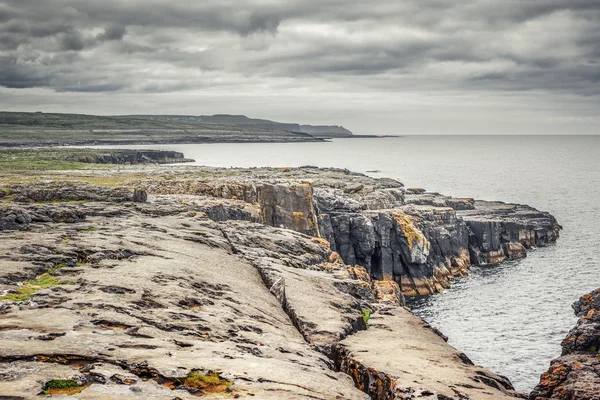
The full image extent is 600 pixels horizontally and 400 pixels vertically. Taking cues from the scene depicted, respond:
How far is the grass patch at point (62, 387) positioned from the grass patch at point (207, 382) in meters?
3.54

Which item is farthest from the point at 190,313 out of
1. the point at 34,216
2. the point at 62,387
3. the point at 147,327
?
the point at 34,216

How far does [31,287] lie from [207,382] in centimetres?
1201

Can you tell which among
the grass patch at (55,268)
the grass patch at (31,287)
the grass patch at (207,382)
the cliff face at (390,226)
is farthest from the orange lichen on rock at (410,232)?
the grass patch at (207,382)

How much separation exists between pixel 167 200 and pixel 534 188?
164m

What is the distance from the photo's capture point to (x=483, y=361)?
52.5m

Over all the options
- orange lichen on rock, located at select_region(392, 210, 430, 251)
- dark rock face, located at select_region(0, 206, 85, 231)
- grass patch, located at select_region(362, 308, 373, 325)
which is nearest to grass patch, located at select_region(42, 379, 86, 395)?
dark rock face, located at select_region(0, 206, 85, 231)

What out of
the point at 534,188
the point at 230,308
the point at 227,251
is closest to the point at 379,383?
the point at 230,308

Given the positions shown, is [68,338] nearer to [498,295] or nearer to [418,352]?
[418,352]

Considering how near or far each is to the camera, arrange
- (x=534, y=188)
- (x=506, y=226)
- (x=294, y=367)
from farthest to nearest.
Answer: (x=534, y=188) < (x=506, y=226) < (x=294, y=367)

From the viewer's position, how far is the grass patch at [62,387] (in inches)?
651

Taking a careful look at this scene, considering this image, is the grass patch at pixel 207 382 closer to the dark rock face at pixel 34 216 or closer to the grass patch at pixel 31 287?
the grass patch at pixel 31 287

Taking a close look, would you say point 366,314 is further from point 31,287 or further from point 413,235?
point 413,235

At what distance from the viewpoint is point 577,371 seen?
3319cm

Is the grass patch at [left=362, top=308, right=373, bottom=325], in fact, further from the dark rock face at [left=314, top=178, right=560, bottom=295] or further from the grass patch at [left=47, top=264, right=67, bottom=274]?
the dark rock face at [left=314, top=178, right=560, bottom=295]
